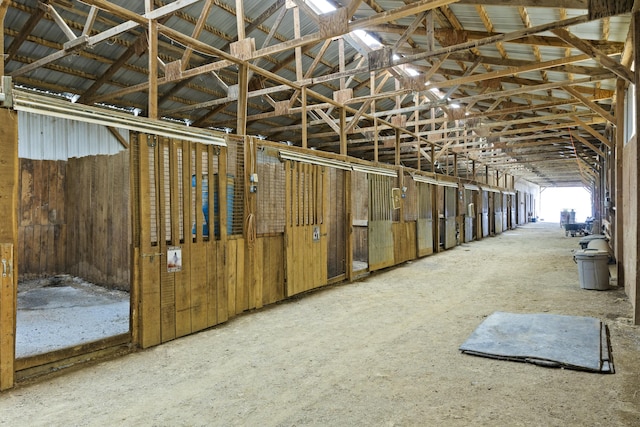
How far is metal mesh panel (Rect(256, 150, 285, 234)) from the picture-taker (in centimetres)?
585

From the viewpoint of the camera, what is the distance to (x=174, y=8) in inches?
245

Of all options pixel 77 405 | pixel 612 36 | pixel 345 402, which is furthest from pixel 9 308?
pixel 612 36

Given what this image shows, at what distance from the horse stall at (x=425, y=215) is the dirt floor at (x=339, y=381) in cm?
586

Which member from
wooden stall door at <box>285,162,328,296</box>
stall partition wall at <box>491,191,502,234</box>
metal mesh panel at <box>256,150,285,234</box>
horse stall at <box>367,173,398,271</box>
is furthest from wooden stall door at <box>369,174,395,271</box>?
stall partition wall at <box>491,191,502,234</box>

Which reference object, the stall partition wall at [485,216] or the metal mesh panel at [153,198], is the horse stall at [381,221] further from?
the stall partition wall at [485,216]

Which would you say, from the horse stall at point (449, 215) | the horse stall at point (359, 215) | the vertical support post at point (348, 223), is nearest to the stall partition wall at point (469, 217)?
the horse stall at point (449, 215)

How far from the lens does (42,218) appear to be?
815 cm

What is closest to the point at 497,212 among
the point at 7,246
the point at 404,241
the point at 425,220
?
the point at 425,220

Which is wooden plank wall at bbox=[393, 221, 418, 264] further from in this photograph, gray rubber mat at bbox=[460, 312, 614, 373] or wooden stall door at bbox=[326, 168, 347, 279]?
gray rubber mat at bbox=[460, 312, 614, 373]

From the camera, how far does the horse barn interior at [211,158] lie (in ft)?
13.9

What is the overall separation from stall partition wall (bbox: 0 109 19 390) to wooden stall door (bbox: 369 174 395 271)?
6.65 meters

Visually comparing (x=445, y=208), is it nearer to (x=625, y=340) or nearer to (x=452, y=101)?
(x=452, y=101)

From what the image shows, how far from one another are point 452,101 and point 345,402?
7.76 m

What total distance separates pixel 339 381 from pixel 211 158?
3.04 metres
